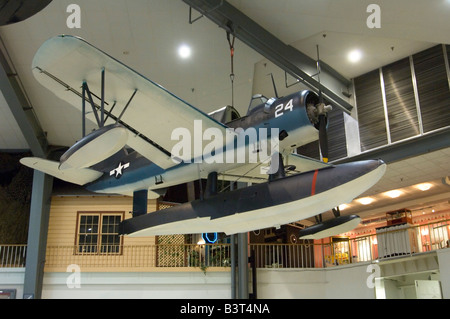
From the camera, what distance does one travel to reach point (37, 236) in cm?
1694

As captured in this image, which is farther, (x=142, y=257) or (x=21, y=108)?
(x=142, y=257)

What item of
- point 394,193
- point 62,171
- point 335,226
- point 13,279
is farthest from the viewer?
point 394,193

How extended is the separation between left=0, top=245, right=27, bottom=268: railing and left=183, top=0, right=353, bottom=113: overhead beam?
1106 centimetres

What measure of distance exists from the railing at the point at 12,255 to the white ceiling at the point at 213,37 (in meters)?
5.17

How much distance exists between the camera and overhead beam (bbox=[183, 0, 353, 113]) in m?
11.2

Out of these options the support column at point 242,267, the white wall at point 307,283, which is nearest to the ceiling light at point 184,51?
the support column at point 242,267

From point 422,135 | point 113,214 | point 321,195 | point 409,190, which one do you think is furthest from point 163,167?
point 409,190

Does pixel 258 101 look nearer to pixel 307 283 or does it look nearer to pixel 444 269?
pixel 444 269

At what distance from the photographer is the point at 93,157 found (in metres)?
6.56

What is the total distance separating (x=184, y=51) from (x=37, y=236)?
853cm

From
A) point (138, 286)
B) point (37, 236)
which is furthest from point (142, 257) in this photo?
point (37, 236)

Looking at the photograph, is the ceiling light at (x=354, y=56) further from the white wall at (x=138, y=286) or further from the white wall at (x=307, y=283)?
the white wall at (x=138, y=286)

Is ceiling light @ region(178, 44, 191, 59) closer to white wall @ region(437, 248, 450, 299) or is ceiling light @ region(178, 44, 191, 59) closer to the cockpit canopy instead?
the cockpit canopy
